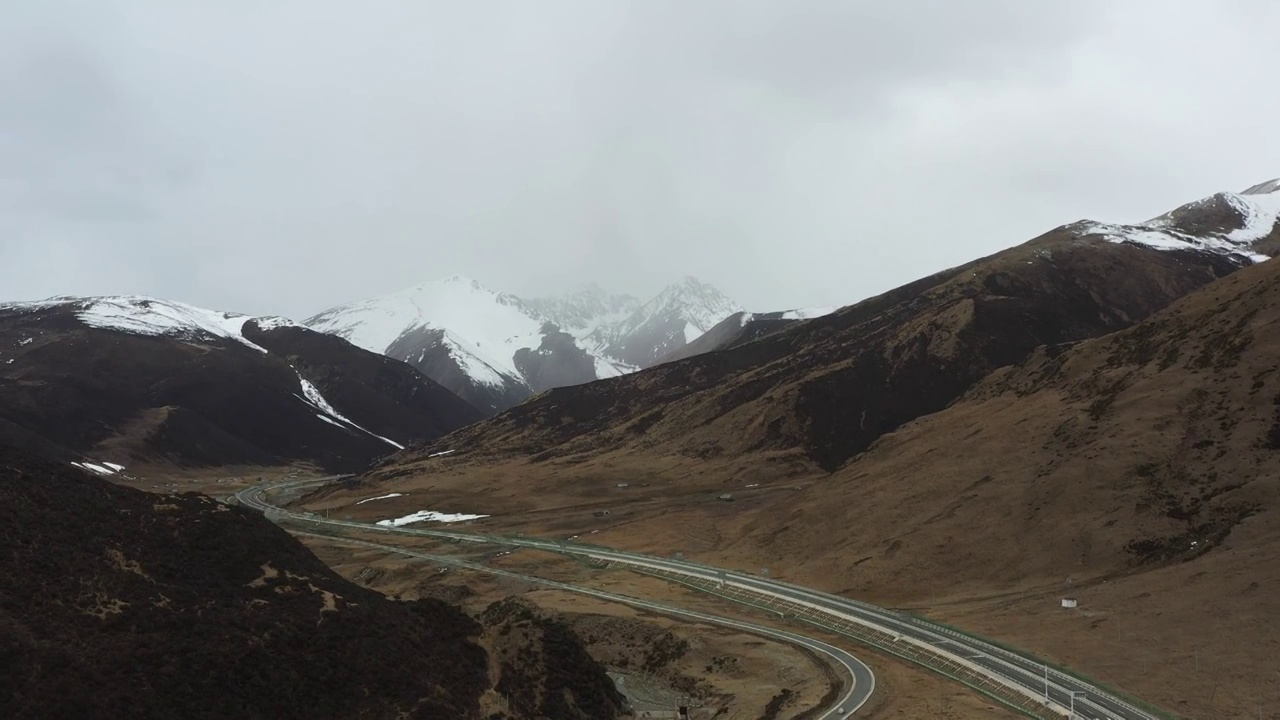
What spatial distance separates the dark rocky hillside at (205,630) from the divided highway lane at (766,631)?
534 inches

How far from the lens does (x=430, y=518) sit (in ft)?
454

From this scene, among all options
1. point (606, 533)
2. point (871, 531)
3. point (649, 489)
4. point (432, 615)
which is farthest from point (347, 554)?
point (432, 615)

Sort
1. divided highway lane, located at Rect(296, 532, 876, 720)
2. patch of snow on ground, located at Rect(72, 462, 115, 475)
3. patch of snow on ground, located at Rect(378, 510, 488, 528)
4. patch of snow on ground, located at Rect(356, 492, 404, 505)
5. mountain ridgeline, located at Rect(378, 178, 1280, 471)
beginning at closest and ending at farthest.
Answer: divided highway lane, located at Rect(296, 532, 876, 720)
patch of snow on ground, located at Rect(378, 510, 488, 528)
mountain ridgeline, located at Rect(378, 178, 1280, 471)
patch of snow on ground, located at Rect(356, 492, 404, 505)
patch of snow on ground, located at Rect(72, 462, 115, 475)

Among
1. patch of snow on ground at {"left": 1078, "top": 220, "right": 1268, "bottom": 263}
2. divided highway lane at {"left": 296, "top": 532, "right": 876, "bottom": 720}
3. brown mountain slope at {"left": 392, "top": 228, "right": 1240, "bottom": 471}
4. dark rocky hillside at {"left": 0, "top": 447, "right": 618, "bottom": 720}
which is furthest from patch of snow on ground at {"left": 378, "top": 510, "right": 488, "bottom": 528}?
patch of snow on ground at {"left": 1078, "top": 220, "right": 1268, "bottom": 263}

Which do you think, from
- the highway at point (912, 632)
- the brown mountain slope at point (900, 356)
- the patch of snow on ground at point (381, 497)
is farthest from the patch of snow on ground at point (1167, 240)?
the patch of snow on ground at point (381, 497)

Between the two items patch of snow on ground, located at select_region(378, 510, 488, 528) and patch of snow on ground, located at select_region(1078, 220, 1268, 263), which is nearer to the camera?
patch of snow on ground, located at select_region(378, 510, 488, 528)

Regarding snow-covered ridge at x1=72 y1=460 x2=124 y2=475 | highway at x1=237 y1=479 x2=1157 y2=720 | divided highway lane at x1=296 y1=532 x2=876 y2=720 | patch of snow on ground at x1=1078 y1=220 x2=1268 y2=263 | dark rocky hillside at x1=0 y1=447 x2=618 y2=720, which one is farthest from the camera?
patch of snow on ground at x1=1078 y1=220 x2=1268 y2=263

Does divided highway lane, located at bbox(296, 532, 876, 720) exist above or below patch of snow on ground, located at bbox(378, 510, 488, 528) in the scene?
below

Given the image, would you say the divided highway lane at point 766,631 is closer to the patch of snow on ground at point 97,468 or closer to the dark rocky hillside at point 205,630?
the dark rocky hillside at point 205,630

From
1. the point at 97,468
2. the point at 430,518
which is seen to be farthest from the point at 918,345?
the point at 97,468

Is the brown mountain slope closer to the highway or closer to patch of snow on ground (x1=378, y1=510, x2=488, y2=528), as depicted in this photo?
patch of snow on ground (x1=378, y1=510, x2=488, y2=528)

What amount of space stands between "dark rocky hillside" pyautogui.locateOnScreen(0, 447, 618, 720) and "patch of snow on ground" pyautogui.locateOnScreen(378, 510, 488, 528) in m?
89.3

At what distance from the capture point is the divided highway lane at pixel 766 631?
49375 mm

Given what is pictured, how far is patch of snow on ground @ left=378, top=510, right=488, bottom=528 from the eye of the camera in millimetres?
135125
